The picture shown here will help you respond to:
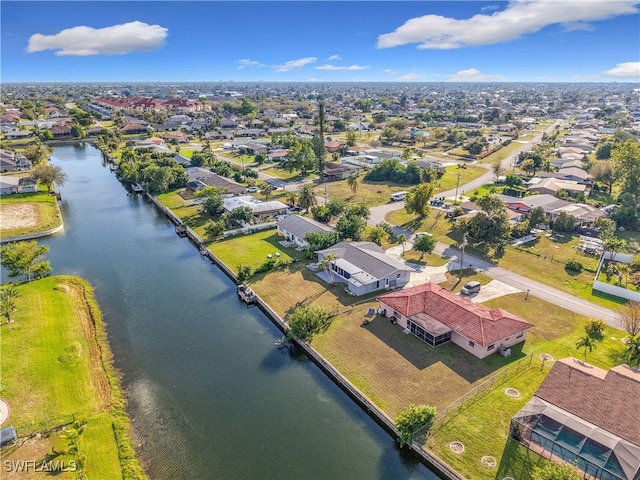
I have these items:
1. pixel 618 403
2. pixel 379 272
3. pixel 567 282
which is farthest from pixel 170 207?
pixel 618 403

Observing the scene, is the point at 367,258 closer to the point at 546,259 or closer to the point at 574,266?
the point at 546,259

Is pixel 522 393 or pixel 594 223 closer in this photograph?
pixel 522 393

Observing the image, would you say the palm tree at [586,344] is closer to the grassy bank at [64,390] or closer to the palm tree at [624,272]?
the palm tree at [624,272]

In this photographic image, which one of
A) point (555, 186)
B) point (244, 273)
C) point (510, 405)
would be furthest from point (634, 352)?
point (555, 186)

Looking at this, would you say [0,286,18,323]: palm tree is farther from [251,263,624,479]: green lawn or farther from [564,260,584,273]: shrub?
[564,260,584,273]: shrub

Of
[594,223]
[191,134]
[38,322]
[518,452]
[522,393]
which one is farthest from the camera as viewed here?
[191,134]

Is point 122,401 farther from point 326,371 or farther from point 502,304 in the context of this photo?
point 502,304

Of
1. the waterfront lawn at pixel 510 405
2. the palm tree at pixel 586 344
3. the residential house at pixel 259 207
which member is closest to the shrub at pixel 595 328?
the waterfront lawn at pixel 510 405
